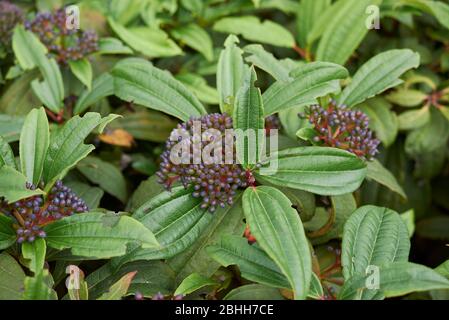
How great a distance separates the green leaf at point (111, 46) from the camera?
1.76m

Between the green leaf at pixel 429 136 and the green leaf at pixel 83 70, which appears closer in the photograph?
→ the green leaf at pixel 83 70

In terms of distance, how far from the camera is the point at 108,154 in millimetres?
1765

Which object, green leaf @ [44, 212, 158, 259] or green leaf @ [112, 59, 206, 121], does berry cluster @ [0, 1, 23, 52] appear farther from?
green leaf @ [44, 212, 158, 259]

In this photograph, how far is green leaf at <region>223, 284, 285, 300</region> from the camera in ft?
3.78

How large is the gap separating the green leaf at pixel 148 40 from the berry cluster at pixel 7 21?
0.87 ft

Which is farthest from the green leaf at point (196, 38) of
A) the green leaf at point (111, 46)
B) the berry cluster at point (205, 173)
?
the berry cluster at point (205, 173)

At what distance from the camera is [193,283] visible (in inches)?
45.4

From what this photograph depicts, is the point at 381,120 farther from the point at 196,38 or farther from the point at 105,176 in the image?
the point at 105,176

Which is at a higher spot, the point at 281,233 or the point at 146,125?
the point at 146,125

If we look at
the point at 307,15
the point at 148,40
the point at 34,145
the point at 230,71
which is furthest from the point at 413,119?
the point at 34,145

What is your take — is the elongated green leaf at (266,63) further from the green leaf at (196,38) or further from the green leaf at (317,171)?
the green leaf at (196,38)

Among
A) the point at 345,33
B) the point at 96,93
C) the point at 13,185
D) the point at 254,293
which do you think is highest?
the point at 345,33

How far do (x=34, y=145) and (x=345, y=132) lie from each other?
2.17 feet
